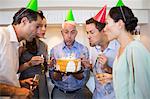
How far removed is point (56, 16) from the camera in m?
2.96

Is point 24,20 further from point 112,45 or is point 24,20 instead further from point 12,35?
point 112,45

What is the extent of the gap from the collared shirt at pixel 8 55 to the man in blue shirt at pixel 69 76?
1.53 feet

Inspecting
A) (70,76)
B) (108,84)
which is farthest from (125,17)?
(70,76)

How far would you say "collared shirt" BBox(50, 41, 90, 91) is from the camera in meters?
1.91

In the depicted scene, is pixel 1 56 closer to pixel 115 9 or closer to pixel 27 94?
pixel 27 94

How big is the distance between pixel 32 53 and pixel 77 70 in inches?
14.0

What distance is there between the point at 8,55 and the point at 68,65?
52 cm

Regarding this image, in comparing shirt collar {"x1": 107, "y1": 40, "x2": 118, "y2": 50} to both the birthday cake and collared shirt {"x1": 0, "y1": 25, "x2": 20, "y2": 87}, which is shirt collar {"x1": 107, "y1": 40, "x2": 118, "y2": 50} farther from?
collared shirt {"x1": 0, "y1": 25, "x2": 20, "y2": 87}

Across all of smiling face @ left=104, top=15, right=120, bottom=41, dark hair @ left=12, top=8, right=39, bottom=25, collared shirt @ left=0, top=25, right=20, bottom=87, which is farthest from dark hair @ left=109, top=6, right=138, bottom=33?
collared shirt @ left=0, top=25, right=20, bottom=87

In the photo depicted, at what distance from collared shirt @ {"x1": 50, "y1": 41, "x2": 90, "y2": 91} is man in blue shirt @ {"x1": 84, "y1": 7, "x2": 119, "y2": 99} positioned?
8 centimetres

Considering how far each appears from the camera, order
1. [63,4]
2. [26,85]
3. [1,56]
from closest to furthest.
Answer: [1,56] → [26,85] → [63,4]

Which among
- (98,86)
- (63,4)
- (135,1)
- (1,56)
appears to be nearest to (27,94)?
(1,56)

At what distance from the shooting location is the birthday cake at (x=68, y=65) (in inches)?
71.1

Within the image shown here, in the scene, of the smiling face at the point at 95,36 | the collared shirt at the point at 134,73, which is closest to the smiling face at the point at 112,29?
the collared shirt at the point at 134,73
